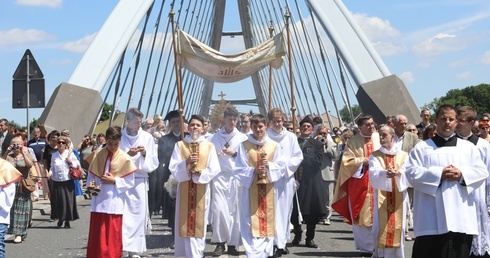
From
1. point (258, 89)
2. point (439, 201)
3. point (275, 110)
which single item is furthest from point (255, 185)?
point (258, 89)

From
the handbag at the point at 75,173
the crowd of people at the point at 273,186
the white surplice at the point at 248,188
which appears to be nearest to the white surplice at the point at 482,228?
the crowd of people at the point at 273,186

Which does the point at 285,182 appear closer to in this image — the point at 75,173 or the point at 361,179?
the point at 361,179

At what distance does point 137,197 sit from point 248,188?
1.33 m

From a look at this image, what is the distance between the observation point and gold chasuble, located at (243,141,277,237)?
10.9 metres

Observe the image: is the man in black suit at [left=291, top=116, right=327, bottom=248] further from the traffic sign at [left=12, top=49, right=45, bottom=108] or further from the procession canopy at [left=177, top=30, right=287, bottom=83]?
the traffic sign at [left=12, top=49, right=45, bottom=108]

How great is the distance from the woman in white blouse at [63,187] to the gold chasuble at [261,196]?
5.61m

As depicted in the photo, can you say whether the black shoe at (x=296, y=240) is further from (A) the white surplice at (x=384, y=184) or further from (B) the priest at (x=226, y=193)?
(A) the white surplice at (x=384, y=184)

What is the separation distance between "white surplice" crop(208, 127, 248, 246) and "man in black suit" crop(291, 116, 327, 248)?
102cm

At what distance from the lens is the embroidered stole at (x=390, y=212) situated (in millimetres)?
10656

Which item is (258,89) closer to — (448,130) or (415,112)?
(415,112)

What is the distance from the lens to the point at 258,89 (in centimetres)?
6469

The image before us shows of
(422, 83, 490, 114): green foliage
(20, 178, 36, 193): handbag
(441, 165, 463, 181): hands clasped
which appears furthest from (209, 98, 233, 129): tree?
(422, 83, 490, 114): green foliage

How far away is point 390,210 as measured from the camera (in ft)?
35.7

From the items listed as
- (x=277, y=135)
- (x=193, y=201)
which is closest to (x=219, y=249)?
(x=193, y=201)
